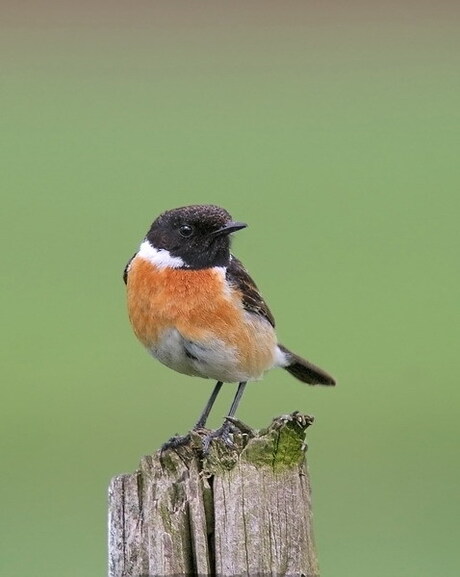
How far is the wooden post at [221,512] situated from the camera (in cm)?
457

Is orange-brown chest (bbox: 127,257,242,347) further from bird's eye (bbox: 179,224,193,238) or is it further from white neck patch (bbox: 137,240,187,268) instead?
bird's eye (bbox: 179,224,193,238)

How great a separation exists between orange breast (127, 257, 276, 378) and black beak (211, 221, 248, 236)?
216 mm

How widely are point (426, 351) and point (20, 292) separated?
5.16 meters

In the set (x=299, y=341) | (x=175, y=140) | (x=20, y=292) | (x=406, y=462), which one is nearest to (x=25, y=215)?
(x=20, y=292)

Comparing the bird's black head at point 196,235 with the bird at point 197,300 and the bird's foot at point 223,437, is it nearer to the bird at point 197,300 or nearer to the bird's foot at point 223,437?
the bird at point 197,300

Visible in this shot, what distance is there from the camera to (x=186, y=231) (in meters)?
7.69

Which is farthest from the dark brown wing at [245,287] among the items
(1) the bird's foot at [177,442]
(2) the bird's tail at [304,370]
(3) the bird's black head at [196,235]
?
(1) the bird's foot at [177,442]

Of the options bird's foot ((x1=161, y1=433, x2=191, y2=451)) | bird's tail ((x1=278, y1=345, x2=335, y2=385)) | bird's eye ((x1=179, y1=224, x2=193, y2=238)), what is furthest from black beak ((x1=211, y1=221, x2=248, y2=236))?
bird's foot ((x1=161, y1=433, x2=191, y2=451))

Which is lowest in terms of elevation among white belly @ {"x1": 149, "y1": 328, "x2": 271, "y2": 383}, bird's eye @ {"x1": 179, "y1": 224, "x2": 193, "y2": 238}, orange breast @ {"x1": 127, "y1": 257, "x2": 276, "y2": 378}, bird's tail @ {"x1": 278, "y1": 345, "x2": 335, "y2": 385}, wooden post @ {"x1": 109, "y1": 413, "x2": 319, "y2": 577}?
wooden post @ {"x1": 109, "y1": 413, "x2": 319, "y2": 577}

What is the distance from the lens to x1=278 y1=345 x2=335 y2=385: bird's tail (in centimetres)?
883

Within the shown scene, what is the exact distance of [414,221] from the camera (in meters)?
20.4

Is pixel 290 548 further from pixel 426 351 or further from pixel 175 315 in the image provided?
pixel 426 351

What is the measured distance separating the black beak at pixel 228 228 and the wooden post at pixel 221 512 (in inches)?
107

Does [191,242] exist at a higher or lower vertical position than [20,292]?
lower
